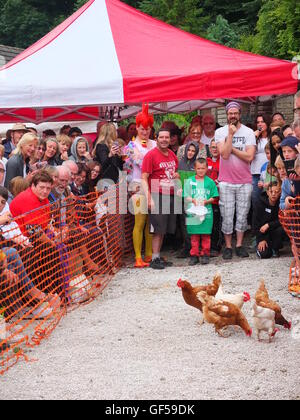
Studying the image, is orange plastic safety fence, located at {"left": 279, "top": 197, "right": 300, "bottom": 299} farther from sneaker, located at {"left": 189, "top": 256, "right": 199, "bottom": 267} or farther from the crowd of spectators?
sneaker, located at {"left": 189, "top": 256, "right": 199, "bottom": 267}

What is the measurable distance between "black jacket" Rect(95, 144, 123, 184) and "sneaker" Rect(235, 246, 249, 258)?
178 cm

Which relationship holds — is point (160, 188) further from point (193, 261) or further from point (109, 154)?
point (193, 261)

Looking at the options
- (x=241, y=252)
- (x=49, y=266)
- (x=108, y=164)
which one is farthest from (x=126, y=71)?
(x=49, y=266)

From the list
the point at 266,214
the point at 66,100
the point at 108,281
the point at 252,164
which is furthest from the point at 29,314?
the point at 252,164

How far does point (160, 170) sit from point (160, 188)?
226 millimetres

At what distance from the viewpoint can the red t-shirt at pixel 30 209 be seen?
633cm

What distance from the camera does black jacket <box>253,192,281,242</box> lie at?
849 cm

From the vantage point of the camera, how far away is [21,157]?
783 centimetres

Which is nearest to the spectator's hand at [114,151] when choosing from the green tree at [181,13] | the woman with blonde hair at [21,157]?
the woman with blonde hair at [21,157]

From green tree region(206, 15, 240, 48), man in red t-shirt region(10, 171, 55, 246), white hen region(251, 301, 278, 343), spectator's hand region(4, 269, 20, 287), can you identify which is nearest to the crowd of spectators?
man in red t-shirt region(10, 171, 55, 246)

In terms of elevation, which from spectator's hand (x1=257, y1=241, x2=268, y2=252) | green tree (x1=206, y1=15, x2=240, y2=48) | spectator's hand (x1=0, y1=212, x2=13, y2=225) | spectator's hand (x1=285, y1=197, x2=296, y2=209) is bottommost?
spectator's hand (x1=257, y1=241, x2=268, y2=252)

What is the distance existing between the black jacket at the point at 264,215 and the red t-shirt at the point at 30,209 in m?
3.05

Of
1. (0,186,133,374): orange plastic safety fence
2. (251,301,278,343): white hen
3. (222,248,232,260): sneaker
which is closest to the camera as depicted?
(251,301,278,343): white hen

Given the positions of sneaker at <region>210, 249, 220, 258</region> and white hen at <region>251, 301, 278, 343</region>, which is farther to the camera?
sneaker at <region>210, 249, 220, 258</region>
